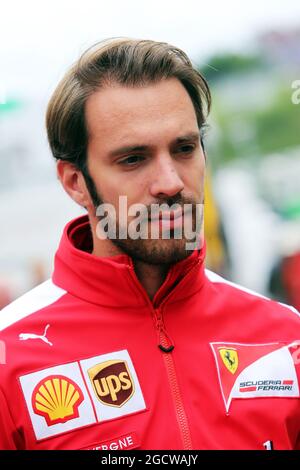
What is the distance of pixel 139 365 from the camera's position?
2.36 meters

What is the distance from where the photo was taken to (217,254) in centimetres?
616

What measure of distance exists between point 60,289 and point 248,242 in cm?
392

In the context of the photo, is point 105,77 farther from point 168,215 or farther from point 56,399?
point 56,399

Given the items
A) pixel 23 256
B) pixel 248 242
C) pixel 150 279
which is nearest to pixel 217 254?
pixel 248 242

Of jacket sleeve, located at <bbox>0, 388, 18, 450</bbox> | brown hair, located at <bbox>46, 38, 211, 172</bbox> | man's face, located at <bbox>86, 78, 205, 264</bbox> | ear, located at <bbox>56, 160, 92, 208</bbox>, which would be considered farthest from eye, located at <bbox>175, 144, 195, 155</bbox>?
jacket sleeve, located at <bbox>0, 388, 18, 450</bbox>

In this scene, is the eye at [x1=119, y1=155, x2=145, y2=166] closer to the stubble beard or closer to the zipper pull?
the stubble beard

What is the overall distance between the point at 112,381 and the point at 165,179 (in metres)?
0.58

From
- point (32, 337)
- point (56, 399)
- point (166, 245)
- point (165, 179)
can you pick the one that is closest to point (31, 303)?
point (32, 337)

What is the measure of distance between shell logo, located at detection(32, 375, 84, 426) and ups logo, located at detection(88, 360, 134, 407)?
2.2 inches

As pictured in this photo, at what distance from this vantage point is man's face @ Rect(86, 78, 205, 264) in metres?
2.38

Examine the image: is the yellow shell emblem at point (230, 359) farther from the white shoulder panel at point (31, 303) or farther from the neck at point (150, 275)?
the white shoulder panel at point (31, 303)

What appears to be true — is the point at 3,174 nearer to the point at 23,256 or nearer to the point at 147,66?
the point at 23,256

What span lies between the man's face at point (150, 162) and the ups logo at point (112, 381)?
320 mm

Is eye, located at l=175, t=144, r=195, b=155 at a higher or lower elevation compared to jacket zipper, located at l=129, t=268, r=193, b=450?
higher
